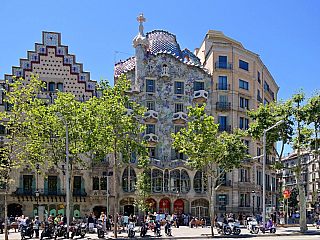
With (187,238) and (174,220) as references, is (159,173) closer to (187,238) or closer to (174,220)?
(174,220)

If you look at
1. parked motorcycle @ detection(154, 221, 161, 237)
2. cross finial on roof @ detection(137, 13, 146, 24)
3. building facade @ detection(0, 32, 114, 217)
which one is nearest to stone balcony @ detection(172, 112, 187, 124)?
building facade @ detection(0, 32, 114, 217)

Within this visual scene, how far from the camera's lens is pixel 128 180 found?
4594 centimetres

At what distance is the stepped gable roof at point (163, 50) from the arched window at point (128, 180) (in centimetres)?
1352

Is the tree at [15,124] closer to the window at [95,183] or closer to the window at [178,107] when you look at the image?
the window at [95,183]

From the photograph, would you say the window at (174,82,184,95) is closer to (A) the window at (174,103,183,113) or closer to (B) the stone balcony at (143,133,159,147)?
(A) the window at (174,103,183,113)

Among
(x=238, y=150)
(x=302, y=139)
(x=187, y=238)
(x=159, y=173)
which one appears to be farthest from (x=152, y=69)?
(x=187, y=238)

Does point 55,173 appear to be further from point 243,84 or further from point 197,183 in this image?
point 243,84

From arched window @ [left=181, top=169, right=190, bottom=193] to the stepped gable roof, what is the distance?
14541 mm

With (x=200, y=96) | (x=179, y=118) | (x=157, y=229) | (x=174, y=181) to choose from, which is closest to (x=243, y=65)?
(x=200, y=96)

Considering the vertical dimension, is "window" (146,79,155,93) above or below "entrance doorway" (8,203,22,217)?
above

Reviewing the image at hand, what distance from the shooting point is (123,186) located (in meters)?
46.1

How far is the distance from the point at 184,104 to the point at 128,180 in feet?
41.2

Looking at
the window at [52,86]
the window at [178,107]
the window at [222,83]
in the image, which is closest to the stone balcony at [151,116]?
the window at [178,107]

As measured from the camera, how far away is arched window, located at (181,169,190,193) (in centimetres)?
4762
